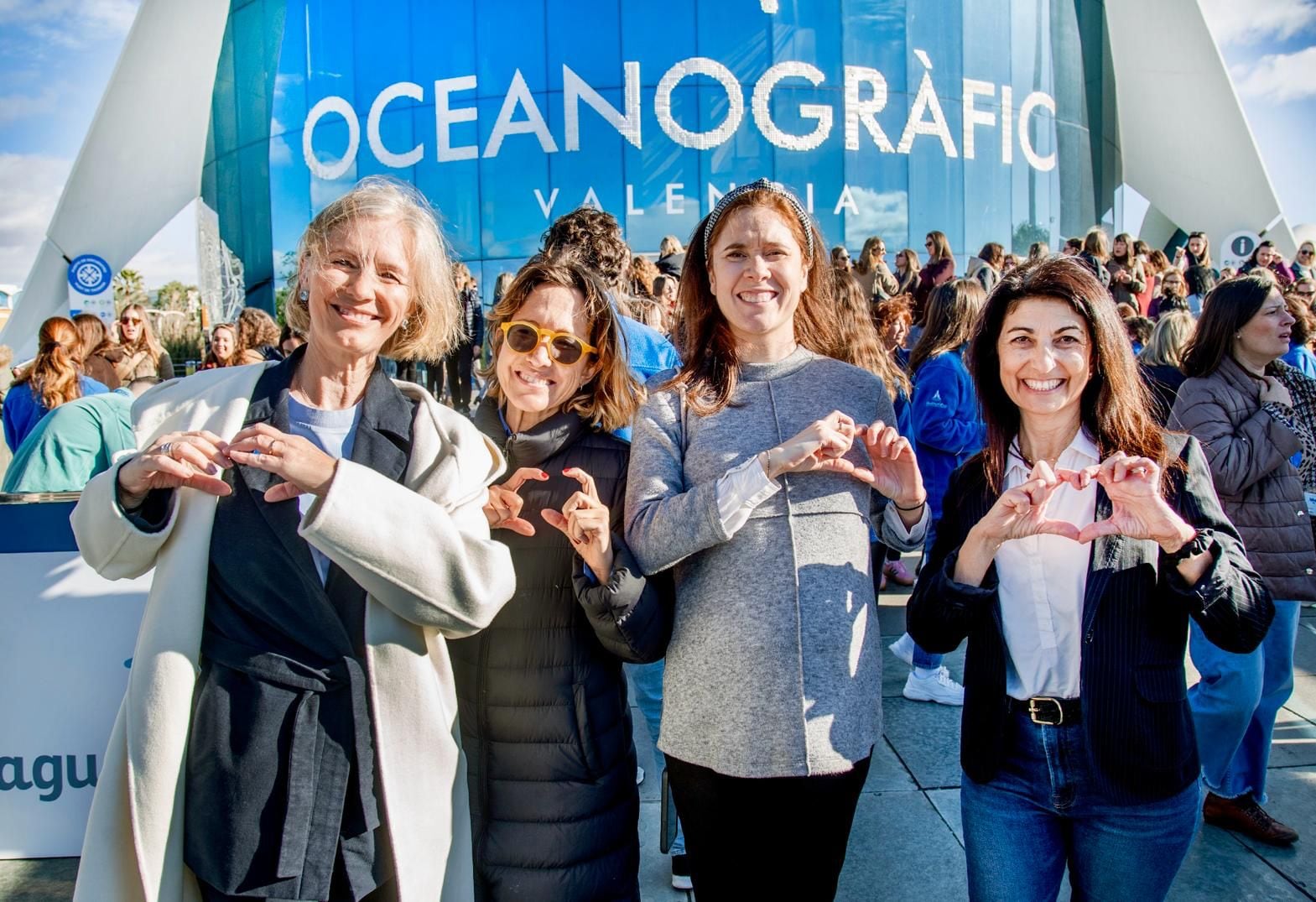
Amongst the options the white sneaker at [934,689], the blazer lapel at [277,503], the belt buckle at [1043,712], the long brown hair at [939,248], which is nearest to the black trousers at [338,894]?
the blazer lapel at [277,503]

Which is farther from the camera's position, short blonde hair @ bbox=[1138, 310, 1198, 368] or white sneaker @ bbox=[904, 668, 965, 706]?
short blonde hair @ bbox=[1138, 310, 1198, 368]

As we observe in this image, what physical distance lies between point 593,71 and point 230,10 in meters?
10.2

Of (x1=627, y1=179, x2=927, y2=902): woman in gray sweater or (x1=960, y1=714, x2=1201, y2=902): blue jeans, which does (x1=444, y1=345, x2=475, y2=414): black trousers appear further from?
(x1=960, y1=714, x2=1201, y2=902): blue jeans

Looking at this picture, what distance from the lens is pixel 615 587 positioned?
187 cm

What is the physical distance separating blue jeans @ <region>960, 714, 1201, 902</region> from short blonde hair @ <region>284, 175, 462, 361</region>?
1603mm

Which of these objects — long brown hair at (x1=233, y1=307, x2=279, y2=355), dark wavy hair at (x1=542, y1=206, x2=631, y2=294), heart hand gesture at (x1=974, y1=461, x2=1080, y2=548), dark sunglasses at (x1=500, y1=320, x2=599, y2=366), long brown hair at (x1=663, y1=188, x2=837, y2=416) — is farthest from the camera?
long brown hair at (x1=233, y1=307, x2=279, y2=355)

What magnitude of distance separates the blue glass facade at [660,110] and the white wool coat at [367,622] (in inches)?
584

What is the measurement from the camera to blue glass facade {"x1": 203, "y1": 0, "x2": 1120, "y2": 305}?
15914mm

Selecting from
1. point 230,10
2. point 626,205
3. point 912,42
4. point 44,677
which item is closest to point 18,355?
point 230,10

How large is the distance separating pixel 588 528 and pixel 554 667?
0.37 meters

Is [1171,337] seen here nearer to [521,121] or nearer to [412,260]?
[412,260]

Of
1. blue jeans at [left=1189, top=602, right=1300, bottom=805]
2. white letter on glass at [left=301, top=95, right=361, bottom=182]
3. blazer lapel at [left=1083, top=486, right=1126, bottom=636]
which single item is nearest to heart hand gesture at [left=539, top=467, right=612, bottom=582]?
blazer lapel at [left=1083, top=486, right=1126, bottom=636]

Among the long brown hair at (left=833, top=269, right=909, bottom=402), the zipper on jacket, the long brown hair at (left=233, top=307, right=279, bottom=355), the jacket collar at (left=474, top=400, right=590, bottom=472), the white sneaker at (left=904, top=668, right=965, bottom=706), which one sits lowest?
the white sneaker at (left=904, top=668, right=965, bottom=706)

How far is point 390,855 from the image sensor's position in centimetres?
175
